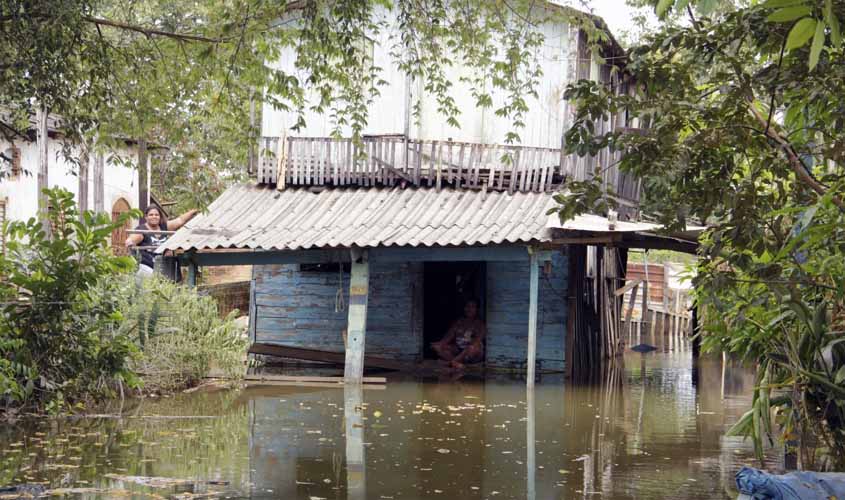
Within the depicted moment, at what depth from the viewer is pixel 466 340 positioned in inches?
695

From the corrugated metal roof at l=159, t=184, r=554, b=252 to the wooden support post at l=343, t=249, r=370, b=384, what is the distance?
50 centimetres

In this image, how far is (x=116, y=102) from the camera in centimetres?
999

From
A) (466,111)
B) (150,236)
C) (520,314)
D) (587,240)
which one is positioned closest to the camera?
(587,240)

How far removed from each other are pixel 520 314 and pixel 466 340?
1.01m

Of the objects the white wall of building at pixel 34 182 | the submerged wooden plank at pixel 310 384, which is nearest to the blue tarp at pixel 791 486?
the submerged wooden plank at pixel 310 384

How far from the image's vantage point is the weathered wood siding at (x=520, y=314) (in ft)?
56.6

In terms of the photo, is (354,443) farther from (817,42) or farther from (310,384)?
(817,42)

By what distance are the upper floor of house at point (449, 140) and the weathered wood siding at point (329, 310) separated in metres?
1.73

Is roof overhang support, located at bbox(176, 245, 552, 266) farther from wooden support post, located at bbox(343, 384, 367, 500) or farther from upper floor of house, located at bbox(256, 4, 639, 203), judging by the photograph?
wooden support post, located at bbox(343, 384, 367, 500)

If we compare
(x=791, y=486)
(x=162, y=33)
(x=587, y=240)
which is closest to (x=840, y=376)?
(x=791, y=486)

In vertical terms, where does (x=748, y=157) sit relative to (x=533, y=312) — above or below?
above

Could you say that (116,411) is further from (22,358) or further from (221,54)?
(221,54)

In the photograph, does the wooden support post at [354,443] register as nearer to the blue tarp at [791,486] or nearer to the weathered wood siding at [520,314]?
the blue tarp at [791,486]

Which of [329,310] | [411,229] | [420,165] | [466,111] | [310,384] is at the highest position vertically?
[466,111]
